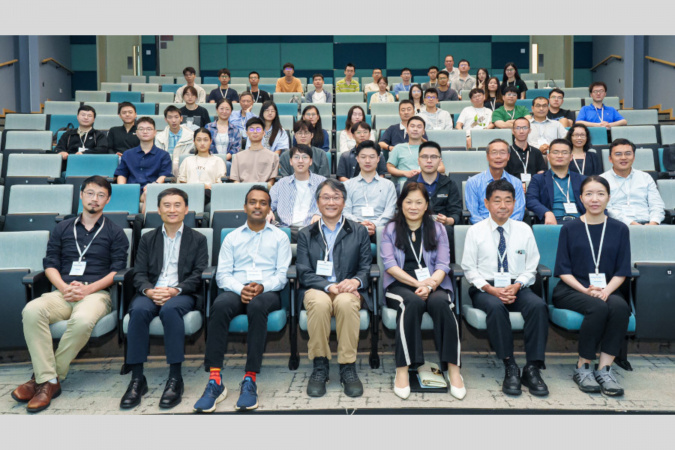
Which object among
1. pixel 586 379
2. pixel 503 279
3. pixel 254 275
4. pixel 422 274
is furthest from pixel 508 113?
pixel 254 275

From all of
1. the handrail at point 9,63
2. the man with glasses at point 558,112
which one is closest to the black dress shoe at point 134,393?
the man with glasses at point 558,112

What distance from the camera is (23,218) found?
138 inches

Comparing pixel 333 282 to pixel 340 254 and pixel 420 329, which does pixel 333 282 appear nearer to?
pixel 340 254

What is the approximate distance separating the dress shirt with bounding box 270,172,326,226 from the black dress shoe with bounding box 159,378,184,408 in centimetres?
142

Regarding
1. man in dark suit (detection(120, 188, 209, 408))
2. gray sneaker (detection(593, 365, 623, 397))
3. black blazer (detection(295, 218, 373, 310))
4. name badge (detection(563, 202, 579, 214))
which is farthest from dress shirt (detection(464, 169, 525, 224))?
man in dark suit (detection(120, 188, 209, 408))

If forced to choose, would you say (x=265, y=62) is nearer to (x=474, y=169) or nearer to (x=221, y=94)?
(x=221, y=94)

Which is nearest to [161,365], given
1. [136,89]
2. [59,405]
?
[59,405]

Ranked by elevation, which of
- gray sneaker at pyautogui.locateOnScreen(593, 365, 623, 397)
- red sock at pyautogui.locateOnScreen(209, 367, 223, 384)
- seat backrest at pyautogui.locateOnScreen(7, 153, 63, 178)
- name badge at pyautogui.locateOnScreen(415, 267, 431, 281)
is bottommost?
gray sneaker at pyautogui.locateOnScreen(593, 365, 623, 397)

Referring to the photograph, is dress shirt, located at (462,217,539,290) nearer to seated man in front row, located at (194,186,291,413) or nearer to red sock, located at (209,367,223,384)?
seated man in front row, located at (194,186,291,413)

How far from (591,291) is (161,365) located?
92.6 inches

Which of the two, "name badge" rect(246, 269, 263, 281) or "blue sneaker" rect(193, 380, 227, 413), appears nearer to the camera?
"blue sneaker" rect(193, 380, 227, 413)

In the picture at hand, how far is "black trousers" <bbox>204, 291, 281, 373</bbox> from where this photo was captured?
8.33 ft

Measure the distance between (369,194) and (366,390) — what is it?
1503 millimetres

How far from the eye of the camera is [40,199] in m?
3.64
